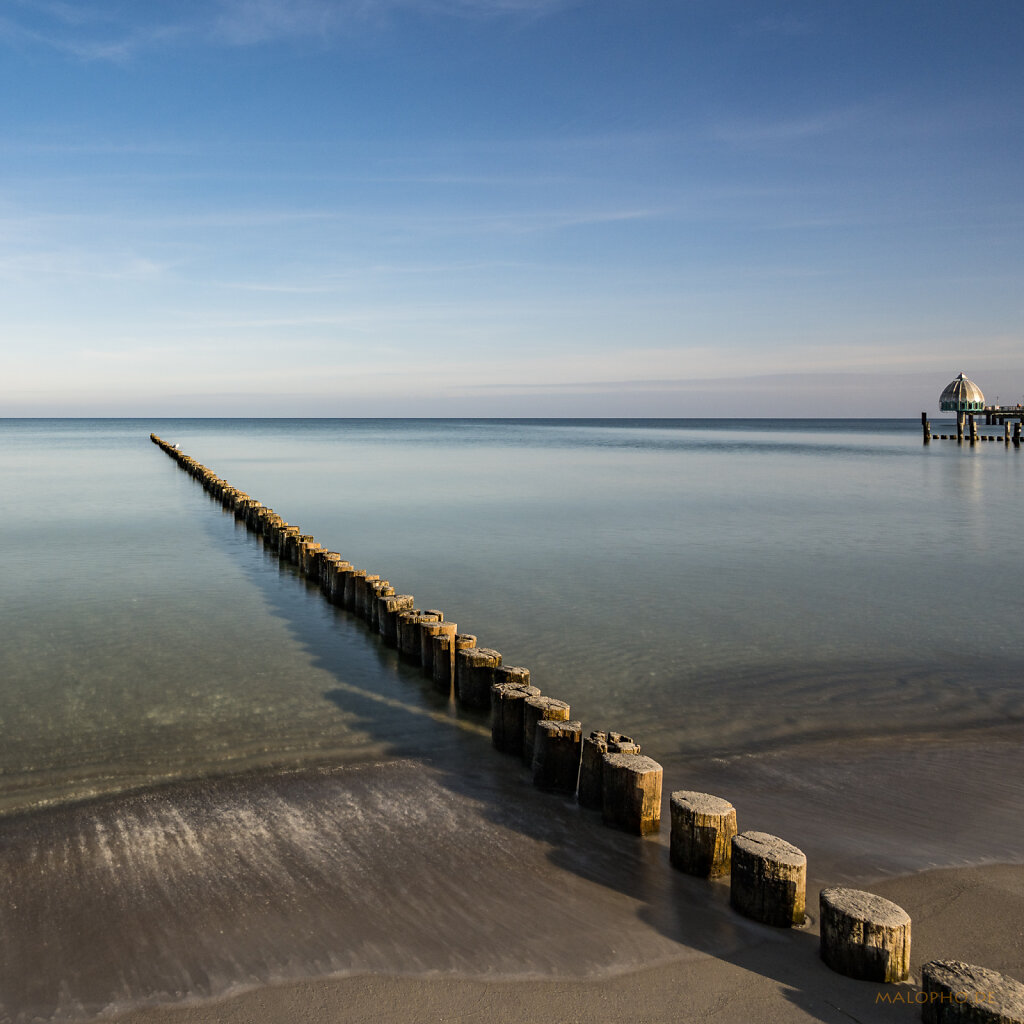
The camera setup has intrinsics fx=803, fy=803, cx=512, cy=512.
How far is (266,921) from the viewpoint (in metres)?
4.35

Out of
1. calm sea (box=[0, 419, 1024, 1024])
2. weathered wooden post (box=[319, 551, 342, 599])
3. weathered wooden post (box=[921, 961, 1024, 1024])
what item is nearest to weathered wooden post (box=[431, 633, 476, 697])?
calm sea (box=[0, 419, 1024, 1024])

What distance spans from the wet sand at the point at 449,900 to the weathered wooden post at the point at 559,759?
149 mm

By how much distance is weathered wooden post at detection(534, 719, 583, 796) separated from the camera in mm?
5895

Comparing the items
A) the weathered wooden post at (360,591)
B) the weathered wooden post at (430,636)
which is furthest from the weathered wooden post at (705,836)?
the weathered wooden post at (360,591)

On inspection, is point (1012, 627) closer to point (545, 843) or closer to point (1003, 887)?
point (1003, 887)

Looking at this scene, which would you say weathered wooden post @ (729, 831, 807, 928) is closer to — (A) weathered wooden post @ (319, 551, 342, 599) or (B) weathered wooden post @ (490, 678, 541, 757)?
(B) weathered wooden post @ (490, 678, 541, 757)

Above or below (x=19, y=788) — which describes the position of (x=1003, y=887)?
below

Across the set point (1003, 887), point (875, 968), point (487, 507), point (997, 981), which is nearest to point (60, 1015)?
point (875, 968)

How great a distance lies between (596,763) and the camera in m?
5.61

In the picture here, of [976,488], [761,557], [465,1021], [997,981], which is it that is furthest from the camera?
[976,488]

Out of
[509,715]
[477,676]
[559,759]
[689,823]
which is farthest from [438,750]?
[689,823]

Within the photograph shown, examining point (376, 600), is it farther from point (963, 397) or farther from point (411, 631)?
point (963, 397)

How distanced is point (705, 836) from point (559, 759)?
1.42 meters

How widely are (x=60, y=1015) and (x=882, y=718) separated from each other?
686 cm
